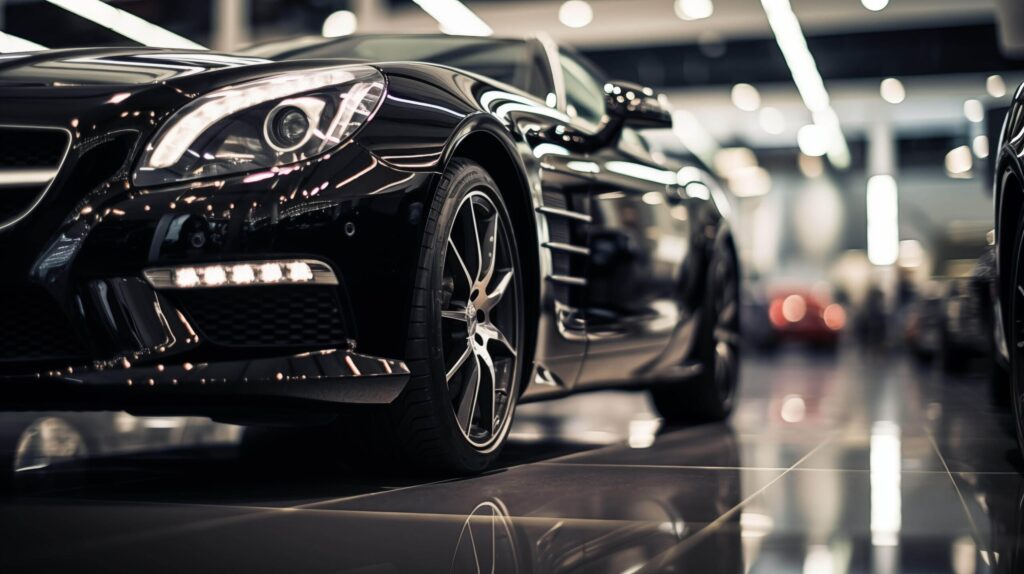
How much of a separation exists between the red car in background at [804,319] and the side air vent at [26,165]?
818 inches

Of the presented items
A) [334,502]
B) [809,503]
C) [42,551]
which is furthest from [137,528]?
[809,503]

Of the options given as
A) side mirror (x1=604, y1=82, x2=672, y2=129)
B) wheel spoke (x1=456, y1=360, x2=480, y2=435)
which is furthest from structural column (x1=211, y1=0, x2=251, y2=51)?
wheel spoke (x1=456, y1=360, x2=480, y2=435)

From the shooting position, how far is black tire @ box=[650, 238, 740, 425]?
5.11 m

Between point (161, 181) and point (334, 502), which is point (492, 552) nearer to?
point (334, 502)

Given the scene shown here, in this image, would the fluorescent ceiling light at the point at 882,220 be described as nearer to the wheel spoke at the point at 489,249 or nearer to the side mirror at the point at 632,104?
the side mirror at the point at 632,104

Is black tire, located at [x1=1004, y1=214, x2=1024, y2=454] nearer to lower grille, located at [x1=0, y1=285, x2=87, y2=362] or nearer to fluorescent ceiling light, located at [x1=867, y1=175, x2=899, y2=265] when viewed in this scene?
lower grille, located at [x1=0, y1=285, x2=87, y2=362]

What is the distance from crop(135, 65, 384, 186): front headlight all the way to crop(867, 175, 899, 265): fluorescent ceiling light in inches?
1177

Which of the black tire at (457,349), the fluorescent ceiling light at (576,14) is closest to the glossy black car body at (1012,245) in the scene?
the black tire at (457,349)

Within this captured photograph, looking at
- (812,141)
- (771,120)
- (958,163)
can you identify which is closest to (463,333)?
(771,120)

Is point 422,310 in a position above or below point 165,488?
above

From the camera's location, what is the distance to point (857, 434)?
454 cm

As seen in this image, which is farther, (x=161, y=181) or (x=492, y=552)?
(x=161, y=181)

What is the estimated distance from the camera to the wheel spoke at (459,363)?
9.72 ft

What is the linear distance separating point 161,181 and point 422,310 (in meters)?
0.63
